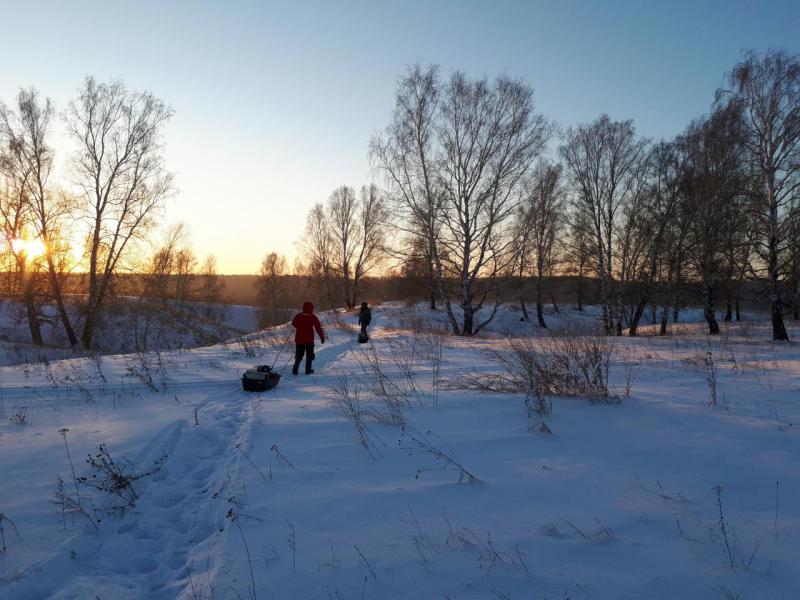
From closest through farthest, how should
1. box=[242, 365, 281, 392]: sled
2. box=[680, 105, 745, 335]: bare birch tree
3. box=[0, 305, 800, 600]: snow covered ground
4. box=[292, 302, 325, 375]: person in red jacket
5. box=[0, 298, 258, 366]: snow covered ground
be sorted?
box=[0, 305, 800, 600]: snow covered ground < box=[242, 365, 281, 392]: sled < box=[292, 302, 325, 375]: person in red jacket < box=[680, 105, 745, 335]: bare birch tree < box=[0, 298, 258, 366]: snow covered ground

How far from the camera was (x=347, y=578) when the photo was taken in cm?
227

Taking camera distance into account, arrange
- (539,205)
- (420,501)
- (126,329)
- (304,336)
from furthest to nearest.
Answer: (126,329) → (539,205) → (304,336) → (420,501)

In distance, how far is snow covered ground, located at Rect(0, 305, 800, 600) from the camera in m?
2.26

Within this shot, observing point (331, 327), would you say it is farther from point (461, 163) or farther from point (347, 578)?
point (347, 578)

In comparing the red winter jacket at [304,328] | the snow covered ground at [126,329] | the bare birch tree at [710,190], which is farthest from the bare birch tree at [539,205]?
the snow covered ground at [126,329]

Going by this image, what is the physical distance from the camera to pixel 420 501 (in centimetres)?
309

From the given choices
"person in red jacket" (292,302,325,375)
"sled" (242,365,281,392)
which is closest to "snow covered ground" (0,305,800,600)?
"sled" (242,365,281,392)

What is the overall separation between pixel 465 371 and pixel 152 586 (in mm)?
6104

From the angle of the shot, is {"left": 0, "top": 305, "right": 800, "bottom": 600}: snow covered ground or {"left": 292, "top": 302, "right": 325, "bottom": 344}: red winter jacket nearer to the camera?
{"left": 0, "top": 305, "right": 800, "bottom": 600}: snow covered ground

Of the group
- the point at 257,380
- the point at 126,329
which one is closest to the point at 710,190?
the point at 257,380

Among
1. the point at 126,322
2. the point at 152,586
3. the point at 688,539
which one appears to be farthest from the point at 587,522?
the point at 126,322

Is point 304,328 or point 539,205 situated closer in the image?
point 304,328

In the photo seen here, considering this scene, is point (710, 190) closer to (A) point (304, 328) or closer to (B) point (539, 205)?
(B) point (539, 205)

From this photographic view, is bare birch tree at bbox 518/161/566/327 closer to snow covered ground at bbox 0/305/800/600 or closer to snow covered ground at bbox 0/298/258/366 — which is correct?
snow covered ground at bbox 0/305/800/600
